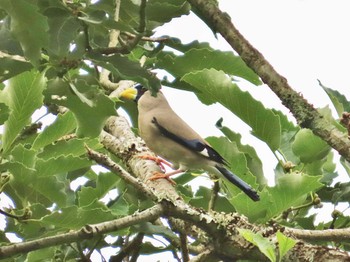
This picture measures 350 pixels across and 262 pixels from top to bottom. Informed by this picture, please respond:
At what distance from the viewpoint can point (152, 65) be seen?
350 centimetres

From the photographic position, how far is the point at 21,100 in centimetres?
282

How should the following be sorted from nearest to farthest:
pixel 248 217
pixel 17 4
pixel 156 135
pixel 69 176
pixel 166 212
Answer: pixel 17 4, pixel 166 212, pixel 248 217, pixel 69 176, pixel 156 135

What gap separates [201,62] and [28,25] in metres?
1.50

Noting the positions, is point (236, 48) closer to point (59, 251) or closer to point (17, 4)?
point (17, 4)

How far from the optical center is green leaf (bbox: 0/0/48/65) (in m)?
1.92

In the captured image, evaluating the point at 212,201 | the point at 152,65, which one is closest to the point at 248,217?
the point at 212,201

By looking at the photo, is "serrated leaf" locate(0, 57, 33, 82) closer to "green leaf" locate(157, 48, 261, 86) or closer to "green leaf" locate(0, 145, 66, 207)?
"green leaf" locate(0, 145, 66, 207)

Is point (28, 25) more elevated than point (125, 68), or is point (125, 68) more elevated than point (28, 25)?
point (28, 25)

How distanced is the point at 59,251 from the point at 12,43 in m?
1.03

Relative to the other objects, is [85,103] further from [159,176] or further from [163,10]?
[159,176]

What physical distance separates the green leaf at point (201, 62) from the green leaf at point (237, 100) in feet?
0.91

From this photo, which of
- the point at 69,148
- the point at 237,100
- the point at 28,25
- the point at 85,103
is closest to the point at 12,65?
the point at 85,103

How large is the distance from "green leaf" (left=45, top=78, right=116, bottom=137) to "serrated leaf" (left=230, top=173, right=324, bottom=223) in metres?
0.56

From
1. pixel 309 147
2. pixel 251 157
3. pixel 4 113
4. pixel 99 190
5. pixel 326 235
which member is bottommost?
pixel 326 235
